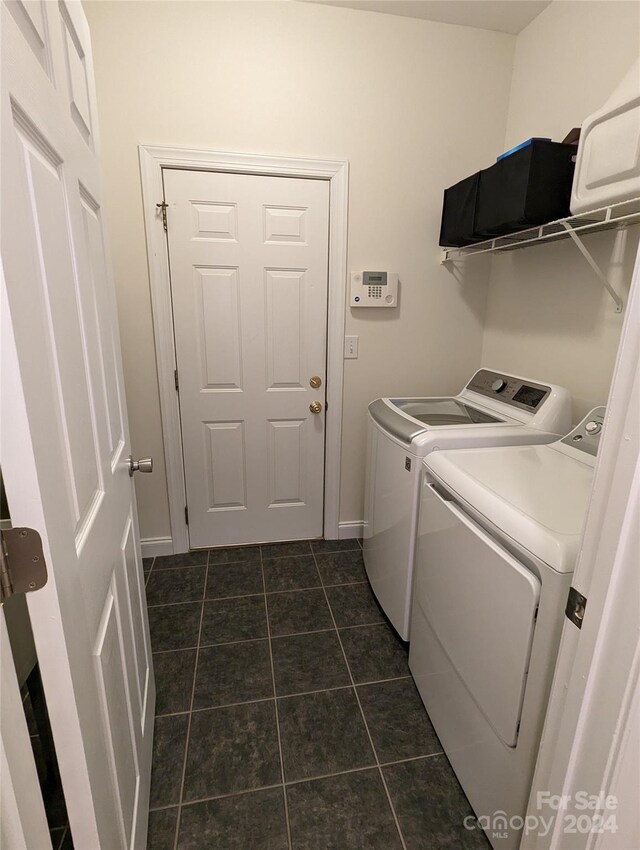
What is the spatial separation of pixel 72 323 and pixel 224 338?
59.8 inches

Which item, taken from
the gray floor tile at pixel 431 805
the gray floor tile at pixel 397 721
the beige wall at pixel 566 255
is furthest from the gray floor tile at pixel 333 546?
the beige wall at pixel 566 255

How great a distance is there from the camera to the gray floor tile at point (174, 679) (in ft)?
5.05

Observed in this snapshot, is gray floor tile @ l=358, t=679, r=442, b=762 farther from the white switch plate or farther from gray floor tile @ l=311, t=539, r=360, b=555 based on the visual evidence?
the white switch plate

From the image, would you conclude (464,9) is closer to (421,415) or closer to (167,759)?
(421,415)

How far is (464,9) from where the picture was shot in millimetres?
1947

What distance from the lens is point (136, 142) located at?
6.33 feet

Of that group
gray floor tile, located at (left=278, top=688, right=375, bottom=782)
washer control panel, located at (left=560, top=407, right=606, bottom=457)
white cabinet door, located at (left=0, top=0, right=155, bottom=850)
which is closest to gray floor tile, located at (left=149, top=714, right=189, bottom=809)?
white cabinet door, located at (left=0, top=0, right=155, bottom=850)

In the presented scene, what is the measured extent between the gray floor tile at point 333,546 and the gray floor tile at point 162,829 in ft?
4.60

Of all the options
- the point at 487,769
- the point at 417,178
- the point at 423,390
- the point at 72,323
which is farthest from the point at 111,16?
the point at 487,769

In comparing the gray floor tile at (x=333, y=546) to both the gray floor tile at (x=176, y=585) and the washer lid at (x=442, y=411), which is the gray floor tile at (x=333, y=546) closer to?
the gray floor tile at (x=176, y=585)

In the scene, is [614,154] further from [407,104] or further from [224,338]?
[224,338]

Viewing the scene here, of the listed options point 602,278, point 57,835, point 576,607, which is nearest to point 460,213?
point 602,278

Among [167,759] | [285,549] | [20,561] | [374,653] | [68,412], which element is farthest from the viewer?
[285,549]

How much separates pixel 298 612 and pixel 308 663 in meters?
0.30
